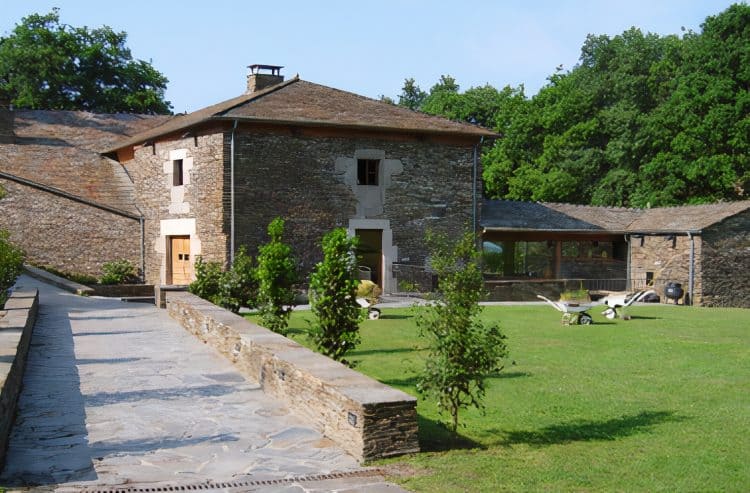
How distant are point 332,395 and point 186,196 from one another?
18214mm

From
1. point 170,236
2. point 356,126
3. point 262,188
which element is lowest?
point 170,236

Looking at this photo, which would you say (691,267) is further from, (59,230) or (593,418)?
(593,418)

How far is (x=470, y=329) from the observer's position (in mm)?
7273

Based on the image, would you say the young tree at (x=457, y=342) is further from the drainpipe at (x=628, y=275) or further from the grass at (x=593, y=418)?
the drainpipe at (x=628, y=275)

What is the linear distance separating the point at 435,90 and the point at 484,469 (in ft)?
195

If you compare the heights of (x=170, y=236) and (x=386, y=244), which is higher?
(x=170, y=236)

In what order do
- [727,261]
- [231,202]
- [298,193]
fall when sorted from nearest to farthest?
[231,202], [298,193], [727,261]

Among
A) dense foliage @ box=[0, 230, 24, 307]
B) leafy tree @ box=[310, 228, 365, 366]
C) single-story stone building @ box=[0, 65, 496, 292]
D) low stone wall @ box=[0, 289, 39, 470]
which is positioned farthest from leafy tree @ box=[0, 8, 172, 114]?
leafy tree @ box=[310, 228, 365, 366]

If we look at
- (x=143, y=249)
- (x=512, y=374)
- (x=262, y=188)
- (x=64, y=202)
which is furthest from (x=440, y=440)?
(x=64, y=202)

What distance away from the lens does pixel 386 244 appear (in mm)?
24016

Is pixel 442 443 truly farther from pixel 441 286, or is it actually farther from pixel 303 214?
pixel 303 214

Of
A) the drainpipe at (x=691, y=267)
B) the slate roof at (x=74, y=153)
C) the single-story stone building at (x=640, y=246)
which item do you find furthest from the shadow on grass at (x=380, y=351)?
the drainpipe at (x=691, y=267)

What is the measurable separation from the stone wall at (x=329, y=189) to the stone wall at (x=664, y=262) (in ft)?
29.1

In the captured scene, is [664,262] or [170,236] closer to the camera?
[170,236]
